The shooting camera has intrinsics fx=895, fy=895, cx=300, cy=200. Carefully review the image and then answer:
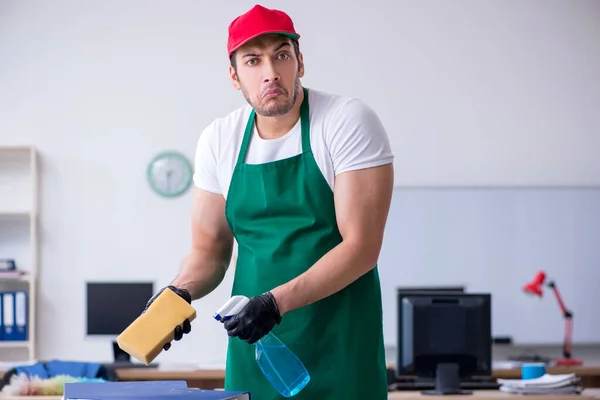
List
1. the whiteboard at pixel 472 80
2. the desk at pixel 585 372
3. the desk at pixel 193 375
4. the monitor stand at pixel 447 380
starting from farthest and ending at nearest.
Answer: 1. the whiteboard at pixel 472 80
2. the desk at pixel 585 372
3. the desk at pixel 193 375
4. the monitor stand at pixel 447 380

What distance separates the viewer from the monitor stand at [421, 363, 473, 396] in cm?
393

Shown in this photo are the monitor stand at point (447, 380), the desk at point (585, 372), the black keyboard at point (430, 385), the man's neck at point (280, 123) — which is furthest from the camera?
the desk at point (585, 372)

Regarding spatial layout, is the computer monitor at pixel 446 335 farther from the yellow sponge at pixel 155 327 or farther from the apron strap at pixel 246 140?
the yellow sponge at pixel 155 327

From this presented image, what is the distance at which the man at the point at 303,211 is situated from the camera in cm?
169

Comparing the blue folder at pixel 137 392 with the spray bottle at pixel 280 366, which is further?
the spray bottle at pixel 280 366

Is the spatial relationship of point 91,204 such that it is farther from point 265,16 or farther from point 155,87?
point 265,16

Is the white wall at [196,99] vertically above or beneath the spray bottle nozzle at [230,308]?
above

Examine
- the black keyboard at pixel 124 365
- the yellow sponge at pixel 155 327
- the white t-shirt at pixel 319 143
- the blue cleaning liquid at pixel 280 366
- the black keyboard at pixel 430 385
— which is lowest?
the black keyboard at pixel 124 365

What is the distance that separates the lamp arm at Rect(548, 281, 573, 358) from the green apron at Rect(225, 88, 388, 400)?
421cm

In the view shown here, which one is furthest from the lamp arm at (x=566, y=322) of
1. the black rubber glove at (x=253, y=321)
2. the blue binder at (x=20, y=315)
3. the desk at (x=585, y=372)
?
the black rubber glove at (x=253, y=321)

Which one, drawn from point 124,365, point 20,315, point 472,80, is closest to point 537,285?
point 472,80

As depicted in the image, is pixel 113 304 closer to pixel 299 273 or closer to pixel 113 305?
pixel 113 305

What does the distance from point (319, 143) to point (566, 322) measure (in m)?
4.53

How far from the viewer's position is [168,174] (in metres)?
5.91
